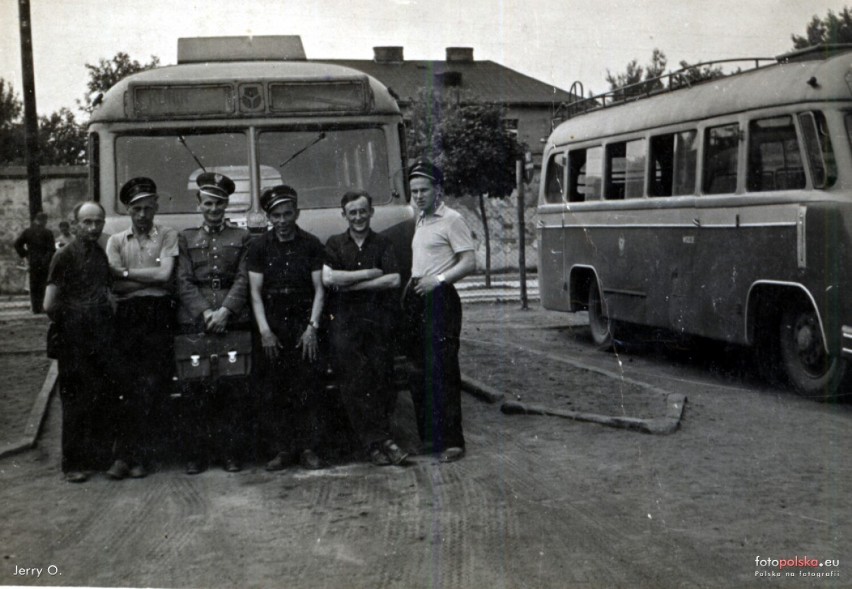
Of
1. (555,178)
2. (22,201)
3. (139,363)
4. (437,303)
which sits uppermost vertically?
(555,178)

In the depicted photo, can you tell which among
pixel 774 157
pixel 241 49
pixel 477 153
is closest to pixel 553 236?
pixel 774 157

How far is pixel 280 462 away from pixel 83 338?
149 centimetres

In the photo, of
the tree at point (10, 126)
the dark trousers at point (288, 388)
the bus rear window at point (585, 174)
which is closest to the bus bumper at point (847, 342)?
the dark trousers at point (288, 388)

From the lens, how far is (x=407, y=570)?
16.9 feet

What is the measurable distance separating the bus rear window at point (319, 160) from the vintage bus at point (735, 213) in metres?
3.81

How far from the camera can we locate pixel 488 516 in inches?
238

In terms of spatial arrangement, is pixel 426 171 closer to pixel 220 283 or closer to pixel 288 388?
pixel 220 283

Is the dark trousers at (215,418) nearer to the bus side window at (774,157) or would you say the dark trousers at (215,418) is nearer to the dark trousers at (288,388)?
the dark trousers at (288,388)

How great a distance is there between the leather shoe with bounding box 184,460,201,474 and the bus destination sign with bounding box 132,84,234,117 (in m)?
2.73

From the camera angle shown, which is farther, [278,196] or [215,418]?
[215,418]

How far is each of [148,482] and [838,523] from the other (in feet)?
13.4

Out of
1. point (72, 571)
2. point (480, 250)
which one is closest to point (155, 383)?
point (72, 571)

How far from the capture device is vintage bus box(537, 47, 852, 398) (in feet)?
31.1

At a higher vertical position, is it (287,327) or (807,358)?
(287,327)
